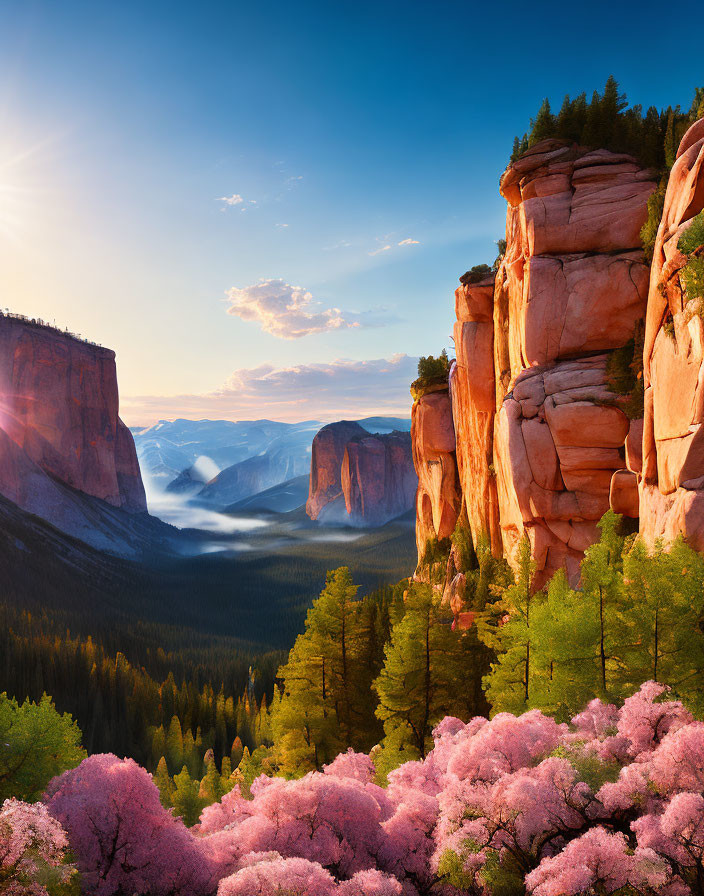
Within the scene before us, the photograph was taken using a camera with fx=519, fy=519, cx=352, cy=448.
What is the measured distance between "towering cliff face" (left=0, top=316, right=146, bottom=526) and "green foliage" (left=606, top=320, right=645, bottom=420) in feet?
520

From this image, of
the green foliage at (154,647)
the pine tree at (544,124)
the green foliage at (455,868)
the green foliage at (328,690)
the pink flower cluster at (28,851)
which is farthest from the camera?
the green foliage at (154,647)

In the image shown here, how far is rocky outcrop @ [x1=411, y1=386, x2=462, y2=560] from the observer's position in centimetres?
5422

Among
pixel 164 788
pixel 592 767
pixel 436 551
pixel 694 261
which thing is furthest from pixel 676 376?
pixel 164 788

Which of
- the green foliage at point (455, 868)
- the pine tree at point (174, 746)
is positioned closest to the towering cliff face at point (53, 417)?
the pine tree at point (174, 746)

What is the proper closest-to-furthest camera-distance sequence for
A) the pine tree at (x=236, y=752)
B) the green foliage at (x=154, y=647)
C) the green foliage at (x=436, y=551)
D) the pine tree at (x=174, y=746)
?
the green foliage at (x=436, y=551), the pine tree at (x=236, y=752), the pine tree at (x=174, y=746), the green foliage at (x=154, y=647)

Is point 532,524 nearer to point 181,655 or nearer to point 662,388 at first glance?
point 662,388

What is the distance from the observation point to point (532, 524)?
34188mm

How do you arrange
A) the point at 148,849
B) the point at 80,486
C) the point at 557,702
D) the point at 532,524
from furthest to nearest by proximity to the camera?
the point at 80,486 → the point at 532,524 → the point at 557,702 → the point at 148,849

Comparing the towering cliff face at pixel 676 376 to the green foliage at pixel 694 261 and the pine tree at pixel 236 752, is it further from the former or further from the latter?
the pine tree at pixel 236 752

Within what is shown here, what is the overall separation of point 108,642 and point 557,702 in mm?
95744

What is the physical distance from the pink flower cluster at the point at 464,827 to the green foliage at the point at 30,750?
1.02 meters

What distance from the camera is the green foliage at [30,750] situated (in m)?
11.6

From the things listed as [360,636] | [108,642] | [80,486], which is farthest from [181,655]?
[80,486]

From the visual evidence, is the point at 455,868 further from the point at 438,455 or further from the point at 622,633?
the point at 438,455
